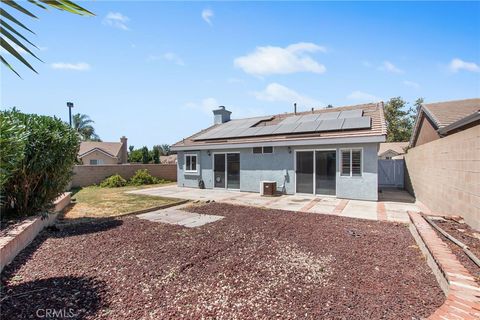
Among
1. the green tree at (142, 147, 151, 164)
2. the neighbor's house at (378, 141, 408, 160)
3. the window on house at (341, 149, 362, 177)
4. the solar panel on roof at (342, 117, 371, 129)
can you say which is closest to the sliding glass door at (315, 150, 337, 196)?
the window on house at (341, 149, 362, 177)

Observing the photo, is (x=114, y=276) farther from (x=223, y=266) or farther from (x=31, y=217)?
(x=31, y=217)

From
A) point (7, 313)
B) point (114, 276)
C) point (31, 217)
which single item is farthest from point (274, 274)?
point (31, 217)

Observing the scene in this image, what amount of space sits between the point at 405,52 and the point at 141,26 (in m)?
11.2

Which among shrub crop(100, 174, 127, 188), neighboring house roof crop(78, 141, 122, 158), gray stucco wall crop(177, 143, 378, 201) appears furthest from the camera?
neighboring house roof crop(78, 141, 122, 158)

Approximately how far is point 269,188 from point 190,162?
6700 mm

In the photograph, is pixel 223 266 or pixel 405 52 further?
pixel 405 52

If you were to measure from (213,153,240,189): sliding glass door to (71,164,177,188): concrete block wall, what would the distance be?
27.2 feet

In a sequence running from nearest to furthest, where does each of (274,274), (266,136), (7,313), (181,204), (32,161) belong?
(7,313) < (274,274) < (32,161) < (181,204) < (266,136)

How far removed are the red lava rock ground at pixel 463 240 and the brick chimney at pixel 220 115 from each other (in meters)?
18.3

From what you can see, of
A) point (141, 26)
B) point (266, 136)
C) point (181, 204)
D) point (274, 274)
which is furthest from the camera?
point (266, 136)

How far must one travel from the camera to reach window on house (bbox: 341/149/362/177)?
11.7 m

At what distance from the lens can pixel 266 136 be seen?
15.0m

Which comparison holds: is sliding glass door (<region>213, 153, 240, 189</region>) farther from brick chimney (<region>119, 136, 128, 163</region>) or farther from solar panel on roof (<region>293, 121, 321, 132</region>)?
brick chimney (<region>119, 136, 128, 163</region>)

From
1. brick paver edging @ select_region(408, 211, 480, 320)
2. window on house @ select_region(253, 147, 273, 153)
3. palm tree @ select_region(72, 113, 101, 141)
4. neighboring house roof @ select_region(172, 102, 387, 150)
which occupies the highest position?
palm tree @ select_region(72, 113, 101, 141)
